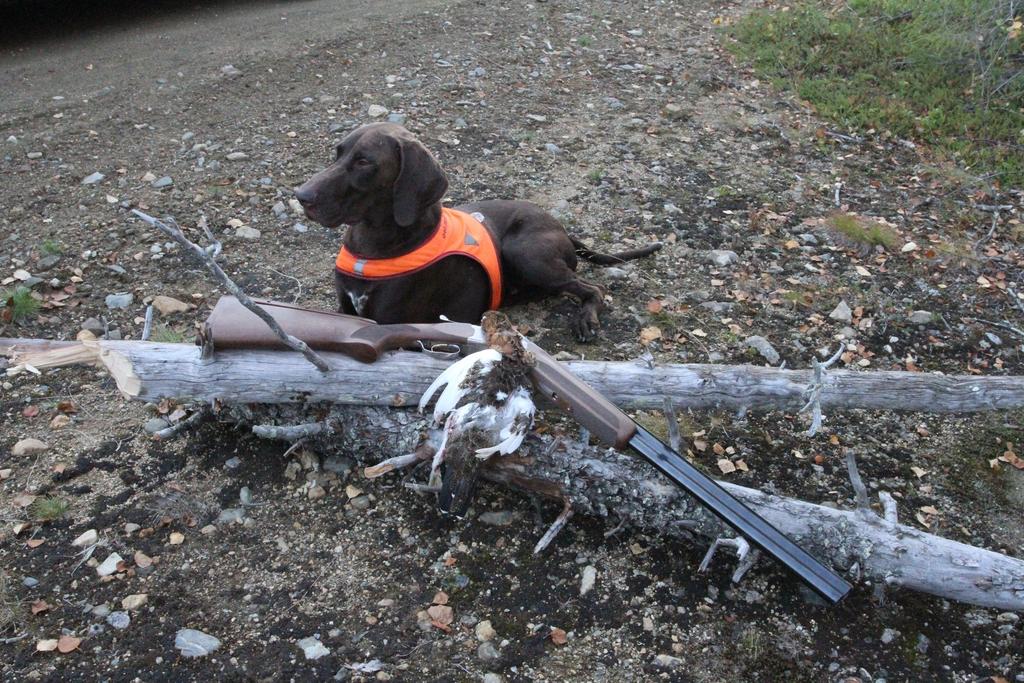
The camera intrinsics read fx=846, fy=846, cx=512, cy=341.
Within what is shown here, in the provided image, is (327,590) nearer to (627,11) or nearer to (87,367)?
(87,367)

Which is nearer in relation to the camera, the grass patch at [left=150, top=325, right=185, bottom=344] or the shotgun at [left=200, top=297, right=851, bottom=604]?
the shotgun at [left=200, top=297, right=851, bottom=604]

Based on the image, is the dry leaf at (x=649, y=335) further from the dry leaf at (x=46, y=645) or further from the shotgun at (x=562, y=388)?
the dry leaf at (x=46, y=645)

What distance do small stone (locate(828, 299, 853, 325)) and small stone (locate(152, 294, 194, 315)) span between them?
3.73m

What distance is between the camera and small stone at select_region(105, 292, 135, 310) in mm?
4840

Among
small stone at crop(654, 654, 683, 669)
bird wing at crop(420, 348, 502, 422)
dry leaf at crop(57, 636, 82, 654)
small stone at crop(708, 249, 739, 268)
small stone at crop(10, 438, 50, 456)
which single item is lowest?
small stone at crop(654, 654, 683, 669)

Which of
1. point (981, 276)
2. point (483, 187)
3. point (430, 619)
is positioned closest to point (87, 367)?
point (430, 619)

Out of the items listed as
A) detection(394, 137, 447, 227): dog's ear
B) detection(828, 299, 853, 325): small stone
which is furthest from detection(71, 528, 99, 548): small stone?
detection(828, 299, 853, 325): small stone

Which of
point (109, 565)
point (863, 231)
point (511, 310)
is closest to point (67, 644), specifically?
point (109, 565)

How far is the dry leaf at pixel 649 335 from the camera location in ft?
15.5

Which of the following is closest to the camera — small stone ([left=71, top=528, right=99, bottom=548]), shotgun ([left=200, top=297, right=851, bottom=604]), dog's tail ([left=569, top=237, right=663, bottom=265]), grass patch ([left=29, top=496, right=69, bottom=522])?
shotgun ([left=200, top=297, right=851, bottom=604])

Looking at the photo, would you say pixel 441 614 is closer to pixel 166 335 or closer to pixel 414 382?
pixel 414 382

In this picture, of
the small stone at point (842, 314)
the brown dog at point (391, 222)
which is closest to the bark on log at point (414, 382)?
the brown dog at point (391, 222)

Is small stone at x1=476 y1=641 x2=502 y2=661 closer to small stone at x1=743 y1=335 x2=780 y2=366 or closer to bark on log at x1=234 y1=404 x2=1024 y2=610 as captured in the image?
bark on log at x1=234 y1=404 x2=1024 y2=610

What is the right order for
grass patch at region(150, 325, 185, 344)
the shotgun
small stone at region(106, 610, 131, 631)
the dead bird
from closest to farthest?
the shotgun, small stone at region(106, 610, 131, 631), the dead bird, grass patch at region(150, 325, 185, 344)
